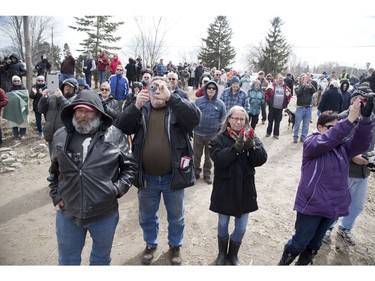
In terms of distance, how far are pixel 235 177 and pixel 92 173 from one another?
144 cm

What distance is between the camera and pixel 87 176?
228 cm

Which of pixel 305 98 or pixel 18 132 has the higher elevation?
pixel 305 98

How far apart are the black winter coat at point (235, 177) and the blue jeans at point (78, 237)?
1.14 m

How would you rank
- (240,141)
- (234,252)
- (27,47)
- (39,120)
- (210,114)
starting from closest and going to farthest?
(240,141) → (234,252) → (210,114) → (39,120) → (27,47)

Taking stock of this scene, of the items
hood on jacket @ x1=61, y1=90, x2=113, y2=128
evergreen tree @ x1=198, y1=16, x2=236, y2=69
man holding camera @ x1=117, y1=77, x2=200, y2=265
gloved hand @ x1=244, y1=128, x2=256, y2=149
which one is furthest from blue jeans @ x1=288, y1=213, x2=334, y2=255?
evergreen tree @ x1=198, y1=16, x2=236, y2=69

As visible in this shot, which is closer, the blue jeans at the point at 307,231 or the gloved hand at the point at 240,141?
the gloved hand at the point at 240,141

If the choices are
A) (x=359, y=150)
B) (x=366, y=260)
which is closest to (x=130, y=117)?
(x=359, y=150)

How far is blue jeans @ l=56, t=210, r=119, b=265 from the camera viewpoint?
7.84 ft

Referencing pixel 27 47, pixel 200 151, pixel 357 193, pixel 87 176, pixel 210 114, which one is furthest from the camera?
pixel 27 47

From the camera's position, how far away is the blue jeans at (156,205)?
2.95m

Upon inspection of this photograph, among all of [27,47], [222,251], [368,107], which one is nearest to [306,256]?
[222,251]

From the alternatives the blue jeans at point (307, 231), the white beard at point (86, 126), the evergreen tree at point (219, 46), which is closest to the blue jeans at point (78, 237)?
the white beard at point (86, 126)

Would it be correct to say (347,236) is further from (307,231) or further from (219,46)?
(219,46)

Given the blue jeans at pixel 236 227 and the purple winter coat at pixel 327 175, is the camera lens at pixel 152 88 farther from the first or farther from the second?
the purple winter coat at pixel 327 175
